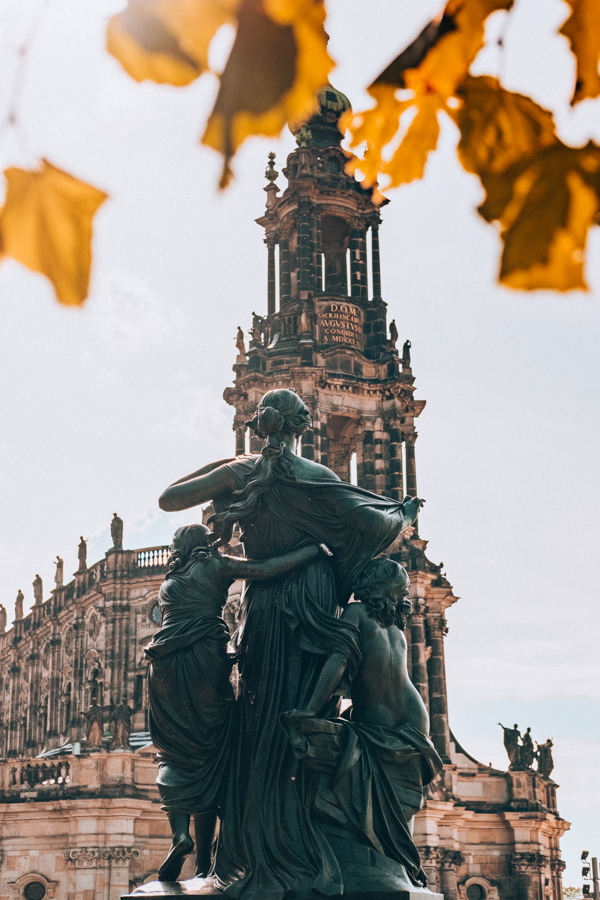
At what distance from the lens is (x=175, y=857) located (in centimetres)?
637

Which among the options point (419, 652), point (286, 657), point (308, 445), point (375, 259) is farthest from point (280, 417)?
point (375, 259)

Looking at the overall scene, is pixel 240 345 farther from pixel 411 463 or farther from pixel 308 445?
pixel 411 463

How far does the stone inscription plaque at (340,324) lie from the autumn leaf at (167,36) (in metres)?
42.5

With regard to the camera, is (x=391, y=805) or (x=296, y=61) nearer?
(x=296, y=61)

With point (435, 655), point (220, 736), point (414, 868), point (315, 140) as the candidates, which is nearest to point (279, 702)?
point (220, 736)

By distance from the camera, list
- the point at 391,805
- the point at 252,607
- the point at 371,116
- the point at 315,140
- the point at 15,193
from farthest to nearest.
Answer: the point at 315,140, the point at 252,607, the point at 391,805, the point at 371,116, the point at 15,193

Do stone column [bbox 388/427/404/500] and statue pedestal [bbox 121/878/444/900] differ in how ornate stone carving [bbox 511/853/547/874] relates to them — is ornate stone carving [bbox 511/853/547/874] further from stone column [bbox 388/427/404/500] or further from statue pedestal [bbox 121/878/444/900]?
statue pedestal [bbox 121/878/444/900]

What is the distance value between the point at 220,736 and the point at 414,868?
1245 mm

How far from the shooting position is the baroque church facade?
34.7m

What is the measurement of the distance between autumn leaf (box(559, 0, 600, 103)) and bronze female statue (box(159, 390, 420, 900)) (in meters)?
4.70

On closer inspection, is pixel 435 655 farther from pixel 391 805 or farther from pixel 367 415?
pixel 391 805

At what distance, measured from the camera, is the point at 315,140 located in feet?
154

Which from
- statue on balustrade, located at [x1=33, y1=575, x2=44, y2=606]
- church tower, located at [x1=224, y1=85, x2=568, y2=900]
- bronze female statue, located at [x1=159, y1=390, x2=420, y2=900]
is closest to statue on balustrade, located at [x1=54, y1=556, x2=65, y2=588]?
statue on balustrade, located at [x1=33, y1=575, x2=44, y2=606]

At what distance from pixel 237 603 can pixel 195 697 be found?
30.9m
